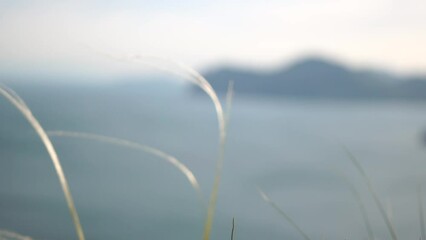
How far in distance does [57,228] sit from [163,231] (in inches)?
120

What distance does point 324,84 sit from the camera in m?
23.5

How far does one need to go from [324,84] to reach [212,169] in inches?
246

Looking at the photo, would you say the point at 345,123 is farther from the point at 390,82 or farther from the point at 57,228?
the point at 57,228

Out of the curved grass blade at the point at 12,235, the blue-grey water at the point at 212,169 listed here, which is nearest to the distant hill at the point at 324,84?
the blue-grey water at the point at 212,169

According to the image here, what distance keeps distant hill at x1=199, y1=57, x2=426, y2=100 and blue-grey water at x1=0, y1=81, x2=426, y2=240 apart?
0.54 m

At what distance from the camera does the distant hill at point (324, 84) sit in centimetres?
2203

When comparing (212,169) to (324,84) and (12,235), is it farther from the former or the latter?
(12,235)

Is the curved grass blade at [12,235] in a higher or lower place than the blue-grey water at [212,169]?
lower

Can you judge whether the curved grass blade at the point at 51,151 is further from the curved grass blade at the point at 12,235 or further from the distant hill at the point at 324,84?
the distant hill at the point at 324,84

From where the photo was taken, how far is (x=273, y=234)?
56.3 ft

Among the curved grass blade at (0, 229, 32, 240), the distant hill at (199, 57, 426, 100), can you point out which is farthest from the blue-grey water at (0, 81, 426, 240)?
the curved grass blade at (0, 229, 32, 240)

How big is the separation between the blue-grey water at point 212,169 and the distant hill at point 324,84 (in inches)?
21.4

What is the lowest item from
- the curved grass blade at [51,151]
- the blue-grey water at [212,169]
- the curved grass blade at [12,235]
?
the curved grass blade at [12,235]

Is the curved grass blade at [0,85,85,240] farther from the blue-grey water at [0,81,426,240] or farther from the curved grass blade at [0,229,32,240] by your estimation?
the blue-grey water at [0,81,426,240]
